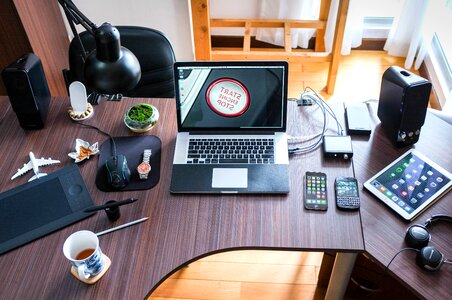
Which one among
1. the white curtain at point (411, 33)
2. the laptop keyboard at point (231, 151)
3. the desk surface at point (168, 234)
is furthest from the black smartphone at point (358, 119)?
the white curtain at point (411, 33)

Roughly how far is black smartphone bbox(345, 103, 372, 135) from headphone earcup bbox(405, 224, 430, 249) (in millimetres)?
395

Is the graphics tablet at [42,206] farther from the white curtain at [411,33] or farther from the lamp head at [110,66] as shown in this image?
the white curtain at [411,33]

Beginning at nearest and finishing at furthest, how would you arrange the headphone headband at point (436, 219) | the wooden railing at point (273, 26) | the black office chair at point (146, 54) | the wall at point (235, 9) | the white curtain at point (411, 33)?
the headphone headband at point (436, 219), the black office chair at point (146, 54), the wooden railing at point (273, 26), the white curtain at point (411, 33), the wall at point (235, 9)

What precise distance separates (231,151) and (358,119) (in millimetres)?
455

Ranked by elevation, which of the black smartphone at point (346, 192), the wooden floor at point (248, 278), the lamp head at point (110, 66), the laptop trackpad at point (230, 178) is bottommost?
the wooden floor at point (248, 278)

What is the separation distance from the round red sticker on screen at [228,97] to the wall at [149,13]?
1.33m

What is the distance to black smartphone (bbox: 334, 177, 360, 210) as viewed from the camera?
46.6 inches

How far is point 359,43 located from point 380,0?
0.34 m

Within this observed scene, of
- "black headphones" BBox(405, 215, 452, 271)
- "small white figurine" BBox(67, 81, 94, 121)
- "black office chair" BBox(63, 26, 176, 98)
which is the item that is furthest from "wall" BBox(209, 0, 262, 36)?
"black headphones" BBox(405, 215, 452, 271)

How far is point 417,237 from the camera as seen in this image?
3.52ft

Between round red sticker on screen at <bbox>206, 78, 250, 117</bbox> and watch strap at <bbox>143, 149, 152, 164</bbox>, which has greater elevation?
round red sticker on screen at <bbox>206, 78, 250, 117</bbox>

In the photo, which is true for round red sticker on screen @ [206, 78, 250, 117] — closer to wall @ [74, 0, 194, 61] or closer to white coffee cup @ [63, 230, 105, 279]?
white coffee cup @ [63, 230, 105, 279]

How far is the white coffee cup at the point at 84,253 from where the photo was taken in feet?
3.27

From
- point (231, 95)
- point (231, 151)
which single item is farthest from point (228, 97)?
point (231, 151)
